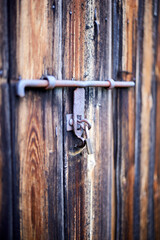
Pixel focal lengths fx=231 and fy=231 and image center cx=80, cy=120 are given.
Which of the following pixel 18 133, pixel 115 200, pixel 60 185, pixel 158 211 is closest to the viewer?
pixel 18 133

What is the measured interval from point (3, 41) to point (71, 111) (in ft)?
0.79

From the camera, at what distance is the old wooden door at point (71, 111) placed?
50 centimetres

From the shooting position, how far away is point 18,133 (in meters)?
0.51

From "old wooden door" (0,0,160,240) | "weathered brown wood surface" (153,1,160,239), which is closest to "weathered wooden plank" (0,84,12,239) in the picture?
"old wooden door" (0,0,160,240)

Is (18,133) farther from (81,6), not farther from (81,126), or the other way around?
(81,6)

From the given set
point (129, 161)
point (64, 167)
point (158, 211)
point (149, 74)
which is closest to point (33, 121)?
point (64, 167)

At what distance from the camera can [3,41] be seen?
47 centimetres

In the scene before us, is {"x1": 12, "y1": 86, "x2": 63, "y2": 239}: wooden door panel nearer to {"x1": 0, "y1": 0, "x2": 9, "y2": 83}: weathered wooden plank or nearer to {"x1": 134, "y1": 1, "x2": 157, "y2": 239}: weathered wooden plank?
{"x1": 0, "y1": 0, "x2": 9, "y2": 83}: weathered wooden plank

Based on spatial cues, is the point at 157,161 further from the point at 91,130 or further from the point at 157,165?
the point at 91,130

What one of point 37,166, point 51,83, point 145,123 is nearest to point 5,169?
point 37,166

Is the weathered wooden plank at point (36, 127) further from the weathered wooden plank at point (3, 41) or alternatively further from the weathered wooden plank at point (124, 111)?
the weathered wooden plank at point (124, 111)

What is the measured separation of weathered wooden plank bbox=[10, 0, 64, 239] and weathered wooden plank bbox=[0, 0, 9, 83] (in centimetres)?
1

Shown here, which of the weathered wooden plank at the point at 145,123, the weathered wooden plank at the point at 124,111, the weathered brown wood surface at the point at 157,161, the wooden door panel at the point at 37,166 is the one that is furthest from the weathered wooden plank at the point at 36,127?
the weathered brown wood surface at the point at 157,161

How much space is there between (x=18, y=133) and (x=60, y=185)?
0.19 meters
